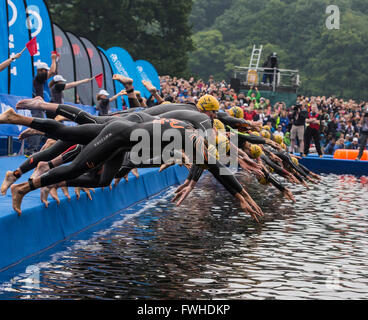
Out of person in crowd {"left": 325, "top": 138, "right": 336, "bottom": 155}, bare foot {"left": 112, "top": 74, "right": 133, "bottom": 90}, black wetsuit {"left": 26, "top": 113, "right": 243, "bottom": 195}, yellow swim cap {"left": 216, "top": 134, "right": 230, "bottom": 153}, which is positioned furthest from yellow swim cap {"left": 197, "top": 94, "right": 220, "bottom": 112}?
person in crowd {"left": 325, "top": 138, "right": 336, "bottom": 155}

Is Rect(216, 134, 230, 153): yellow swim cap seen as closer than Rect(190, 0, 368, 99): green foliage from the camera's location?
Yes

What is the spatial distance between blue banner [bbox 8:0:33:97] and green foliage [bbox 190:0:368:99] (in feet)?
212

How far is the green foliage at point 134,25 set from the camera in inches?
2076

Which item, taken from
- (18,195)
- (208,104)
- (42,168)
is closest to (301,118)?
(208,104)

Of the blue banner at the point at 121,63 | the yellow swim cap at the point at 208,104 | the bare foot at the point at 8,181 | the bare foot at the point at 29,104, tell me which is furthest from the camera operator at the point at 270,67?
the bare foot at the point at 29,104

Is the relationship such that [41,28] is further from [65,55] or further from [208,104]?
[208,104]

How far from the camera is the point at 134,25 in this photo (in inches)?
2147

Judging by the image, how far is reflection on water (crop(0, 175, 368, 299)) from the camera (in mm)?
6984

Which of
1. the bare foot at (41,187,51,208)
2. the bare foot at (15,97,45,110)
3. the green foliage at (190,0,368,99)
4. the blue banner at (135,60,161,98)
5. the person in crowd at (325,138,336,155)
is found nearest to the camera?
the bare foot at (15,97,45,110)

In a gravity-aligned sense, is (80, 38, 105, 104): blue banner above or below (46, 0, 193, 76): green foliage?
below

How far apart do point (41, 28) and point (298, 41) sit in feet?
237

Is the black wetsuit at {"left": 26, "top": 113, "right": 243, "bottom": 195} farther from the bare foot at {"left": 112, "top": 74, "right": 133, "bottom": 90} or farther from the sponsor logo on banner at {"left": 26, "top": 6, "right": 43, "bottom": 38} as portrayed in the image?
the sponsor logo on banner at {"left": 26, "top": 6, "right": 43, "bottom": 38}

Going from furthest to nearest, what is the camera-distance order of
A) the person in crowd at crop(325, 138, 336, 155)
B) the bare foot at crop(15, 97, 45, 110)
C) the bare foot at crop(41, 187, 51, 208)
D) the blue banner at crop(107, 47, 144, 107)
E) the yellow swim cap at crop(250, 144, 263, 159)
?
the person in crowd at crop(325, 138, 336, 155)
the blue banner at crop(107, 47, 144, 107)
the yellow swim cap at crop(250, 144, 263, 159)
the bare foot at crop(41, 187, 51, 208)
the bare foot at crop(15, 97, 45, 110)

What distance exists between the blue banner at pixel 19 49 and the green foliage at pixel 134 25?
3424cm
